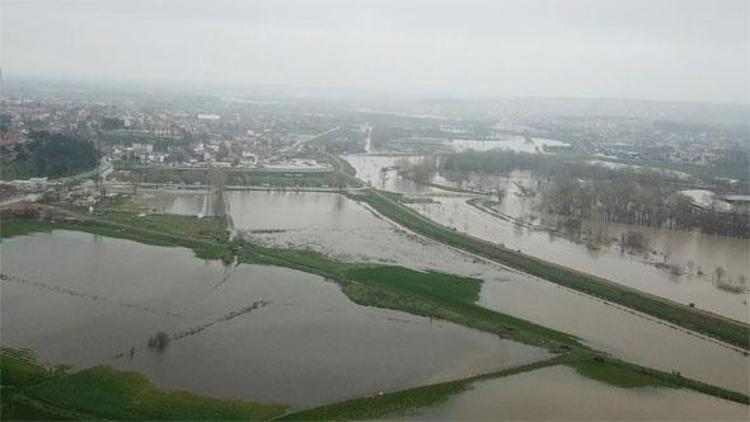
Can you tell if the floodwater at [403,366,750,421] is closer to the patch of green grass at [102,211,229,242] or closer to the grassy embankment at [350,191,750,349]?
the grassy embankment at [350,191,750,349]

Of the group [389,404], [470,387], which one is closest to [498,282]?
[470,387]

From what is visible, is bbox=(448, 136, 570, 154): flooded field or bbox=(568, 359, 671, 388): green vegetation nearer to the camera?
bbox=(568, 359, 671, 388): green vegetation

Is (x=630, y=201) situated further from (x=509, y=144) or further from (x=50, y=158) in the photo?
(x=509, y=144)

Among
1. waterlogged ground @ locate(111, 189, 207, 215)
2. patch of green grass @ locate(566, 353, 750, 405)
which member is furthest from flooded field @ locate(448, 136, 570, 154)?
patch of green grass @ locate(566, 353, 750, 405)

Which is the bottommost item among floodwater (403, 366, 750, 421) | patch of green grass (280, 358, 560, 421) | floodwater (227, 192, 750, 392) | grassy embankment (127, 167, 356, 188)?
patch of green grass (280, 358, 560, 421)

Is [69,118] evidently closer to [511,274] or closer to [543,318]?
[511,274]

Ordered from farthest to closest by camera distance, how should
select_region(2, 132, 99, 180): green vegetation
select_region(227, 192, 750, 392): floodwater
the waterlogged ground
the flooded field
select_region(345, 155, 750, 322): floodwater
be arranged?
the flooded field < select_region(2, 132, 99, 180): green vegetation < the waterlogged ground < select_region(345, 155, 750, 322): floodwater < select_region(227, 192, 750, 392): floodwater
